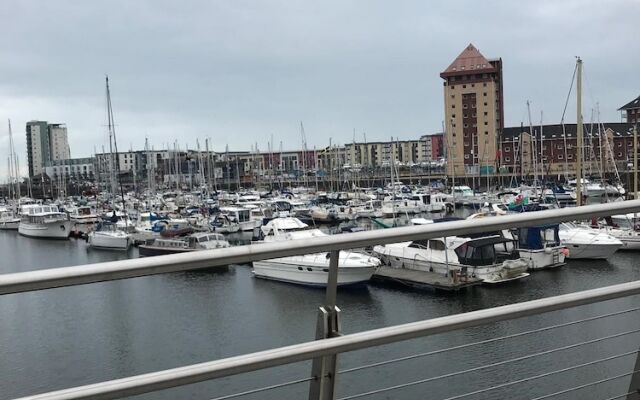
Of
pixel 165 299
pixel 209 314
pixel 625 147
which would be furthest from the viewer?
pixel 625 147

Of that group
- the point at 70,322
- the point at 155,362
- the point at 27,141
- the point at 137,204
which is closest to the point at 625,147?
the point at 137,204

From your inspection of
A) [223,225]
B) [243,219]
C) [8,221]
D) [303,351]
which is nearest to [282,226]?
[223,225]

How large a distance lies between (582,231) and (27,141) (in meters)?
136

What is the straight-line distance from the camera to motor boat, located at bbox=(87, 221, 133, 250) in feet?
119

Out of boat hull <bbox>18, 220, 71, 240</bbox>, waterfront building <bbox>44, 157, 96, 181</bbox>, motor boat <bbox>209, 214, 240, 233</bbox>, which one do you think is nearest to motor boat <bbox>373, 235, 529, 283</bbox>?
motor boat <bbox>209, 214, 240, 233</bbox>

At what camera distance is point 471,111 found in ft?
277

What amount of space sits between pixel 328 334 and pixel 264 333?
11.2 meters

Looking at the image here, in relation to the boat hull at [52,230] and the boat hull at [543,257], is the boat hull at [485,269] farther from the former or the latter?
the boat hull at [52,230]

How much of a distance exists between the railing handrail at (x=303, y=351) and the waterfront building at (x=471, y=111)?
3212 inches

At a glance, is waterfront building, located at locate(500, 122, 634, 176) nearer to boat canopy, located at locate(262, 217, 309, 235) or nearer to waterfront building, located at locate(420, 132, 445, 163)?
waterfront building, located at locate(420, 132, 445, 163)

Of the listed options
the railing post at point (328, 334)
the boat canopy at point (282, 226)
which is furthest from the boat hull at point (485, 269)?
the railing post at point (328, 334)

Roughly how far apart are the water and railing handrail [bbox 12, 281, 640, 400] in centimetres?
26

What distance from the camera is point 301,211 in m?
47.0

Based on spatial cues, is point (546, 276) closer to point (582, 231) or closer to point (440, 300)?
point (440, 300)
